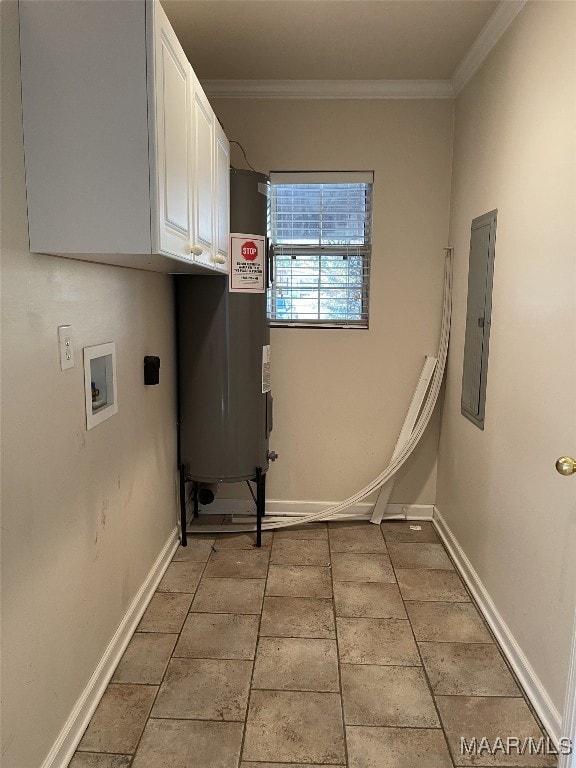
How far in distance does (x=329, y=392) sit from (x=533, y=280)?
155 centimetres

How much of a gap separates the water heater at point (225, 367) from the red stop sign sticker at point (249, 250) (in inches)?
2.5

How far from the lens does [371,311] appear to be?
3256 millimetres

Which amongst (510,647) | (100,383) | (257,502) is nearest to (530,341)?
(510,647)

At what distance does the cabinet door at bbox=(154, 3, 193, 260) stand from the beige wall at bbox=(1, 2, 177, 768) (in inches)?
12.7

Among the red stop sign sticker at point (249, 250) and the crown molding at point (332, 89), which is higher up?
the crown molding at point (332, 89)

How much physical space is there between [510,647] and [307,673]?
0.79m

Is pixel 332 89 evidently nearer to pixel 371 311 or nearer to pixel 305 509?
pixel 371 311

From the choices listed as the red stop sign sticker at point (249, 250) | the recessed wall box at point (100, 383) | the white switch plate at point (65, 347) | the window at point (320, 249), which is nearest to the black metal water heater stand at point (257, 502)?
the window at point (320, 249)

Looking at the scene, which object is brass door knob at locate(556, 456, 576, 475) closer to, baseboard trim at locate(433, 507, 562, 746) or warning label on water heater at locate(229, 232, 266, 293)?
baseboard trim at locate(433, 507, 562, 746)

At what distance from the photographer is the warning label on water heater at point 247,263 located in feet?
9.19

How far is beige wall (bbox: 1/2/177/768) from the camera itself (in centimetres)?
134

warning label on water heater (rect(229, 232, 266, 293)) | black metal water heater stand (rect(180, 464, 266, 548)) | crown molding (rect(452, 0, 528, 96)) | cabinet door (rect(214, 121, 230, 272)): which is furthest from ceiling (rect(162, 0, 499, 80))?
black metal water heater stand (rect(180, 464, 266, 548))

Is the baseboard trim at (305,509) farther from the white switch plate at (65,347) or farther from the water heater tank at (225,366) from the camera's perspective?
the white switch plate at (65,347)

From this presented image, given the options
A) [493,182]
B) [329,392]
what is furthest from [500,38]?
[329,392]
